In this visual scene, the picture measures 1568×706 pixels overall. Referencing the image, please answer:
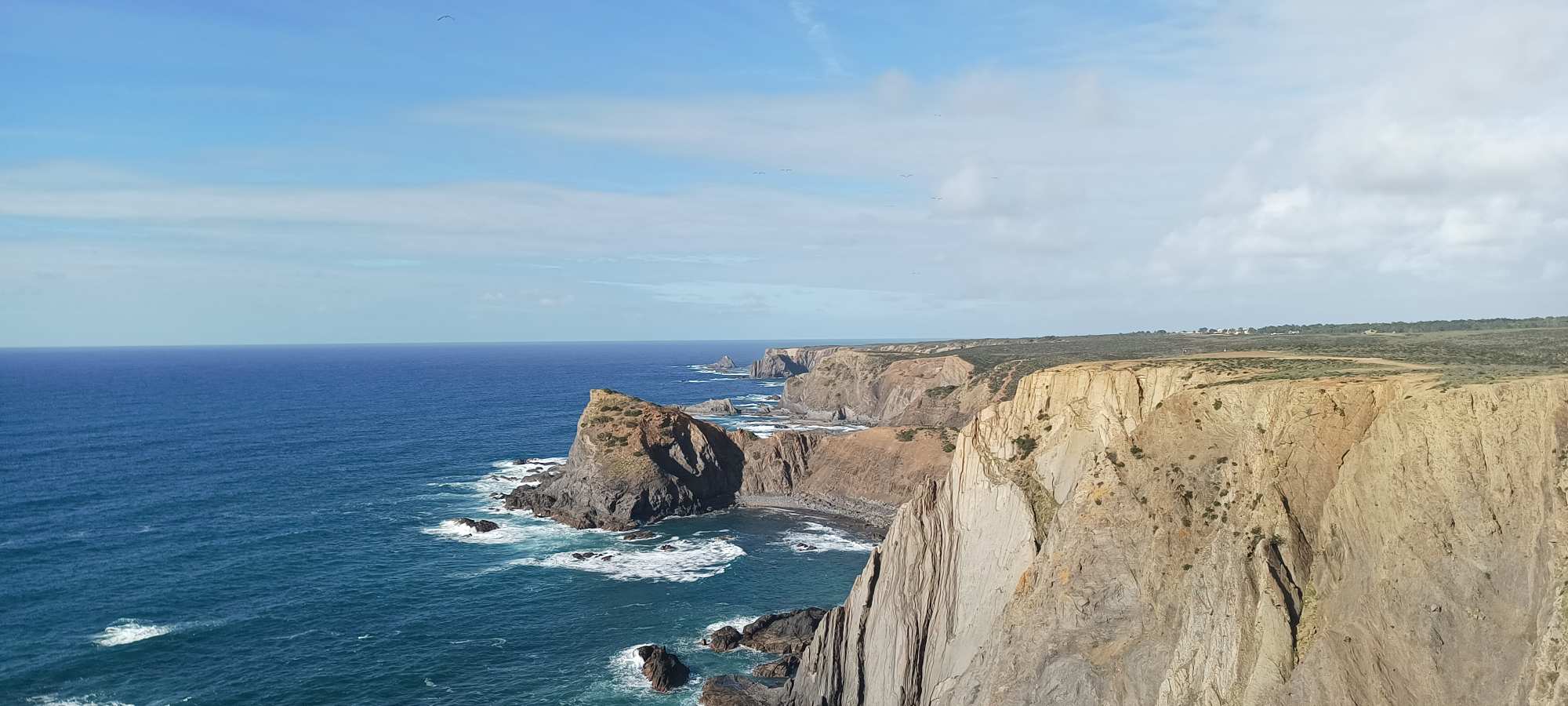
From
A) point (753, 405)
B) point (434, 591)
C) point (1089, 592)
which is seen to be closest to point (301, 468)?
point (434, 591)

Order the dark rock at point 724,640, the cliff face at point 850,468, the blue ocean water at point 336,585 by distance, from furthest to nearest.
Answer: the cliff face at point 850,468
the dark rock at point 724,640
the blue ocean water at point 336,585

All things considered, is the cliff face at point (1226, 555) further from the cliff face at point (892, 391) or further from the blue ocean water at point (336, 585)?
the cliff face at point (892, 391)

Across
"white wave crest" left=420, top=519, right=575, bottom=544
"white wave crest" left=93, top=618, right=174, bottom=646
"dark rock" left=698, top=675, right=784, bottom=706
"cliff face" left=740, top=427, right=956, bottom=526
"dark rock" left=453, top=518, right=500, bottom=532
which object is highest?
"cliff face" left=740, top=427, right=956, bottom=526

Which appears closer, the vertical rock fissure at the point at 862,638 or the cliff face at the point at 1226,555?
the cliff face at the point at 1226,555

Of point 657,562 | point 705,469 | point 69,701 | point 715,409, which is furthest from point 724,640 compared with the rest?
point 715,409

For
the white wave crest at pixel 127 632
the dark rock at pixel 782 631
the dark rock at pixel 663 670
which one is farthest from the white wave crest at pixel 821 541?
the white wave crest at pixel 127 632

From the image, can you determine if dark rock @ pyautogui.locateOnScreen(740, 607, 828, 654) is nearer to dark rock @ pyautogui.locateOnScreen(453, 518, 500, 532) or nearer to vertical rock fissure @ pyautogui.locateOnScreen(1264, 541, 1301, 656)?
vertical rock fissure @ pyautogui.locateOnScreen(1264, 541, 1301, 656)

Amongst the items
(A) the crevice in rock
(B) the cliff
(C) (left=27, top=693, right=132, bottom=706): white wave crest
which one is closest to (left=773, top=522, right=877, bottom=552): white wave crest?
(B) the cliff

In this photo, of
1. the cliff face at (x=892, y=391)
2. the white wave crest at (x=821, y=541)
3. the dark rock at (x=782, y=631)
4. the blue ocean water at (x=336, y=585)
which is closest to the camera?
the blue ocean water at (x=336, y=585)
